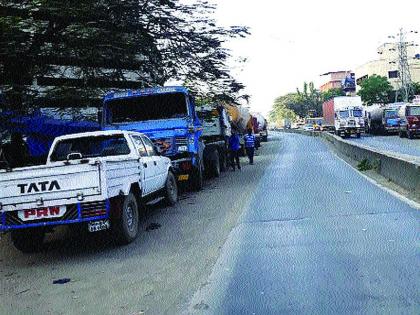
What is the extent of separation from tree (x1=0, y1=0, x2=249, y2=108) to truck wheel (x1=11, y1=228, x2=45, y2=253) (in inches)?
247

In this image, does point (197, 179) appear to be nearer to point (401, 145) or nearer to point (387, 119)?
point (401, 145)

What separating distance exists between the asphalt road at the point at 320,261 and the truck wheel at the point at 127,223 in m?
1.64

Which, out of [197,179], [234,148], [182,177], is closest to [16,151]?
[182,177]

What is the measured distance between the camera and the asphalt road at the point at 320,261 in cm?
408

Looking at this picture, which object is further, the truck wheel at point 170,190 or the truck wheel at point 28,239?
the truck wheel at point 170,190

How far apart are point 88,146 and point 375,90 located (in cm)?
6343

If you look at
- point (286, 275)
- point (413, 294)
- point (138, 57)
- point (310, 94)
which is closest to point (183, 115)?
point (138, 57)


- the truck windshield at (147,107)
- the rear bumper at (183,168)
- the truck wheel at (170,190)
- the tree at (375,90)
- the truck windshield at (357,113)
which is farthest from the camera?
the tree at (375,90)

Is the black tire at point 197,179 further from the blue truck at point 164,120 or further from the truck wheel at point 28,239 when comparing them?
the truck wheel at point 28,239

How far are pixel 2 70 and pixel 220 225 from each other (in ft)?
28.4

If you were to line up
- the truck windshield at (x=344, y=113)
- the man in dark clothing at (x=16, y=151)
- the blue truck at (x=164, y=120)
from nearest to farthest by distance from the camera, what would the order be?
the blue truck at (x=164, y=120) < the man in dark clothing at (x=16, y=151) < the truck windshield at (x=344, y=113)

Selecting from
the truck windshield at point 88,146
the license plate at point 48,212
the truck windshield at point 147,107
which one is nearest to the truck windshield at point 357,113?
the truck windshield at point 147,107

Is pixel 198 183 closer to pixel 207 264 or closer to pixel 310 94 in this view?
pixel 207 264

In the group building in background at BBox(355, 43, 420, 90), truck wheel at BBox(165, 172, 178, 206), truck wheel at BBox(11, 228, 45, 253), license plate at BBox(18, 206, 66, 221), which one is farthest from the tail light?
building in background at BBox(355, 43, 420, 90)
